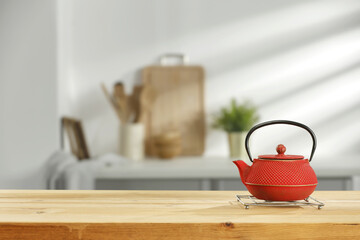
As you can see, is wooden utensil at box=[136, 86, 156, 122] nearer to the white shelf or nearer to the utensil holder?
the utensil holder

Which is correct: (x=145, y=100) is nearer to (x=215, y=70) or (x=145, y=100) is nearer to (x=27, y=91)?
(x=215, y=70)

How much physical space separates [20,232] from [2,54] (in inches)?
71.8

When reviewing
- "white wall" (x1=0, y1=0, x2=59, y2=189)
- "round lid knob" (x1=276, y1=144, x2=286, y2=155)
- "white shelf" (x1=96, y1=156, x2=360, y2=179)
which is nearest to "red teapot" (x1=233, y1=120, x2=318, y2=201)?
"round lid knob" (x1=276, y1=144, x2=286, y2=155)

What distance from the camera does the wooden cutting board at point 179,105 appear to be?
2.99 m

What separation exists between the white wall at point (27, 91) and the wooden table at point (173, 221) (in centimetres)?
147

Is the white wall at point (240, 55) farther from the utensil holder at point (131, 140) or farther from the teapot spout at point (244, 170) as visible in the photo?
the teapot spout at point (244, 170)

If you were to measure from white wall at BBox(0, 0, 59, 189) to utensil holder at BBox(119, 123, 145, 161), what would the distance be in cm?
47

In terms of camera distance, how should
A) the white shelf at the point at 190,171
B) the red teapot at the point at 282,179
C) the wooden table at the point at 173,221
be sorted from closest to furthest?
1. the wooden table at the point at 173,221
2. the red teapot at the point at 282,179
3. the white shelf at the point at 190,171

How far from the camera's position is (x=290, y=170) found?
3.09ft

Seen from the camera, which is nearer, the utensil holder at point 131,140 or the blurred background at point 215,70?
the utensil holder at point 131,140

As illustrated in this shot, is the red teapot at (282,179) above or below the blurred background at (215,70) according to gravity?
below

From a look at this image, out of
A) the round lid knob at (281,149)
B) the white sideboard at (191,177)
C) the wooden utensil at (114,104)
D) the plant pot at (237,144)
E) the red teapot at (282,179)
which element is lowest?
the white sideboard at (191,177)

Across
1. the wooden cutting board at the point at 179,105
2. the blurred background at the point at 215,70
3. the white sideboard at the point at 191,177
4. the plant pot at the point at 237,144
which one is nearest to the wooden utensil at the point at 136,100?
the blurred background at the point at 215,70

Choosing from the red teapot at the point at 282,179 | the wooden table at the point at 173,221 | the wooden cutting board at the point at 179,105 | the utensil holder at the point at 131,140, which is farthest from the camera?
the wooden cutting board at the point at 179,105
